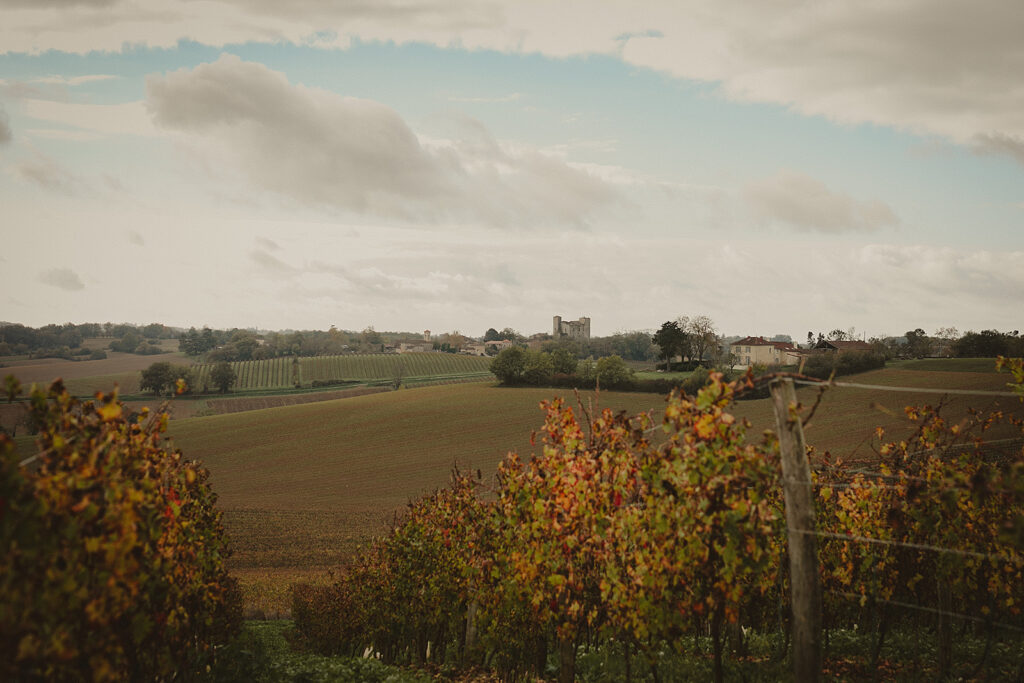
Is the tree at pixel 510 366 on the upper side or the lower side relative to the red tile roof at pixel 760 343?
lower

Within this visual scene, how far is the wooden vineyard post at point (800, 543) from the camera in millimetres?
5262

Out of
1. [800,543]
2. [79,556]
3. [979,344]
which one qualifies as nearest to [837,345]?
[979,344]

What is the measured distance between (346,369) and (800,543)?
12456 centimetres

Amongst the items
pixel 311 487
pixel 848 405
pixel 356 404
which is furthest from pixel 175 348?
pixel 848 405

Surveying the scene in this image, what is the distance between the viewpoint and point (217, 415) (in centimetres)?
8150

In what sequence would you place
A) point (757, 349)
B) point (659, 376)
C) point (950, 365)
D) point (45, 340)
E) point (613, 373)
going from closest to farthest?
point (950, 365) → point (613, 373) → point (45, 340) → point (659, 376) → point (757, 349)

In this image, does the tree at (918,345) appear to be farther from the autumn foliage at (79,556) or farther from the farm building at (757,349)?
the autumn foliage at (79,556)

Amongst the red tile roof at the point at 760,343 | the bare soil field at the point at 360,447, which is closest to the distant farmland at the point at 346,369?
the bare soil field at the point at 360,447

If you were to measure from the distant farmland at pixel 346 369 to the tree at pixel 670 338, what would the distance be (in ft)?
112

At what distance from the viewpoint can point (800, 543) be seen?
17.3ft

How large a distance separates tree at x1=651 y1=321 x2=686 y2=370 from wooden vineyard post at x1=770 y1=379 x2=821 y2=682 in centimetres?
9480

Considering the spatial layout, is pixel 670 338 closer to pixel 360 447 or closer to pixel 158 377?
pixel 360 447

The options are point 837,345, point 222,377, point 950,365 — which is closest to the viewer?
point 950,365

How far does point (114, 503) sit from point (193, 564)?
3006mm
